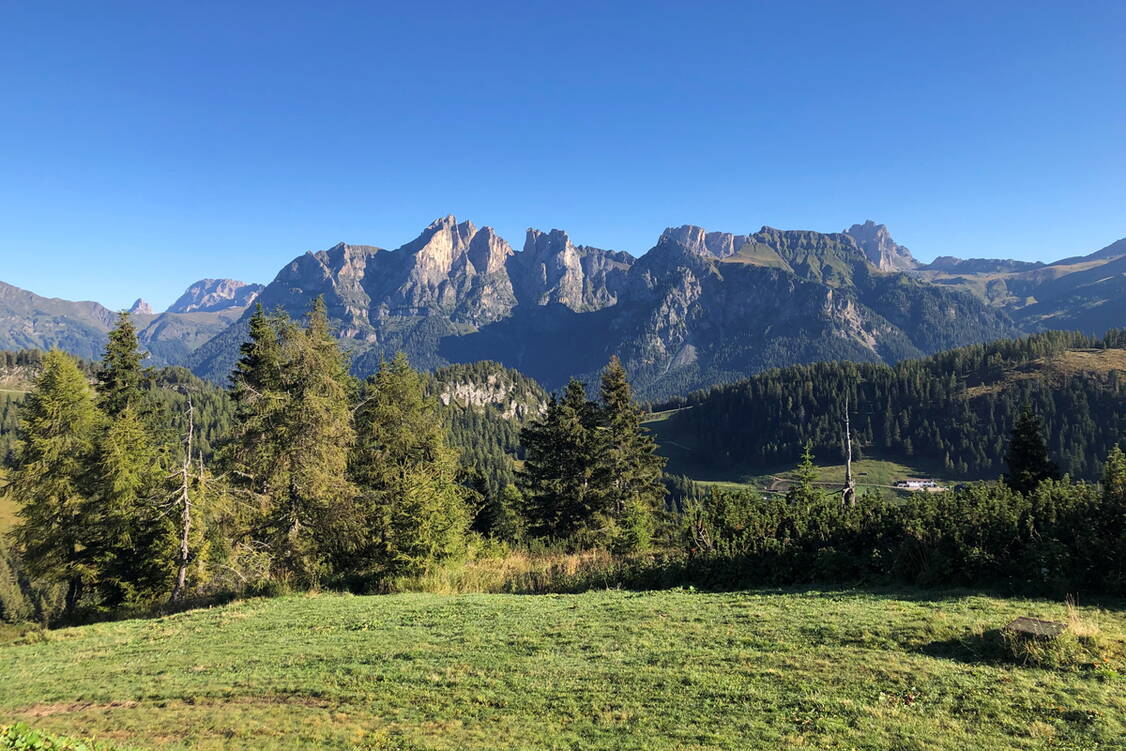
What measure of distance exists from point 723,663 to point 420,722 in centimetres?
541

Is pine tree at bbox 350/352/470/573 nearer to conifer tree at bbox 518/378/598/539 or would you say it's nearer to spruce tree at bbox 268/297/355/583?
spruce tree at bbox 268/297/355/583

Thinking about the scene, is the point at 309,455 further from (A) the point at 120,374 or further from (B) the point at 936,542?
(B) the point at 936,542

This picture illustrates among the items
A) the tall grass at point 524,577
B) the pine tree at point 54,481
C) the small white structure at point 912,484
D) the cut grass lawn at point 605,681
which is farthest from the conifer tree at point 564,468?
the small white structure at point 912,484

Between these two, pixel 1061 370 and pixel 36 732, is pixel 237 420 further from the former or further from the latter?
pixel 1061 370

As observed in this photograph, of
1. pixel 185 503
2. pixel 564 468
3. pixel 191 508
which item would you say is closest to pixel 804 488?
pixel 564 468

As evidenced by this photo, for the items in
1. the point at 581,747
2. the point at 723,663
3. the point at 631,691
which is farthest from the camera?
the point at 723,663

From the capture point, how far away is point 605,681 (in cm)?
969

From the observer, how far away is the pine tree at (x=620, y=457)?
38.6 metres

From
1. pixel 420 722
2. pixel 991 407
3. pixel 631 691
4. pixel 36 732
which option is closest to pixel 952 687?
pixel 631 691

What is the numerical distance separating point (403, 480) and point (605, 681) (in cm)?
1778

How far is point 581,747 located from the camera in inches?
295

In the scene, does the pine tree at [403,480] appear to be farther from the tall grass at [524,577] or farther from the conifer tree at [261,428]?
the conifer tree at [261,428]

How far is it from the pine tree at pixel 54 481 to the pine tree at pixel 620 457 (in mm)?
28788

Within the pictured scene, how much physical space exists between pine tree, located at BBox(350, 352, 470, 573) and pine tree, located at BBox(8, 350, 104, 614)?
1302cm
